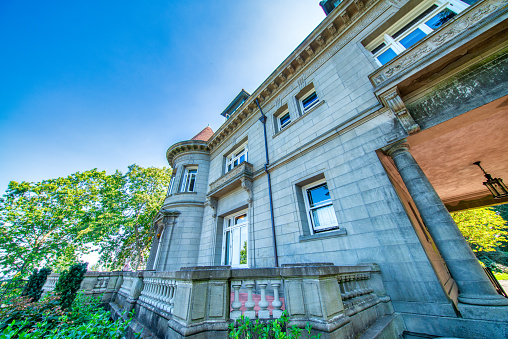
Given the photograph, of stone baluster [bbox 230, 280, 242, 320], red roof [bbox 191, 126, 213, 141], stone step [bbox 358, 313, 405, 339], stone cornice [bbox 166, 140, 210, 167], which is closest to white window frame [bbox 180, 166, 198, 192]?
stone cornice [bbox 166, 140, 210, 167]

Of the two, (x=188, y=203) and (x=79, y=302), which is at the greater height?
(x=188, y=203)

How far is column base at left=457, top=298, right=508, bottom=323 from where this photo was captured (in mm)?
2871

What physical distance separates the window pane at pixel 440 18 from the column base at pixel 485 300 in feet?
23.8

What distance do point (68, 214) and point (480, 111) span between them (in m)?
30.0

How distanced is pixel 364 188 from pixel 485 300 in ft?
9.05

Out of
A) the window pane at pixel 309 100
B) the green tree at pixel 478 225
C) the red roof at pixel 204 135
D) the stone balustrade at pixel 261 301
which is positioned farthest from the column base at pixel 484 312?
the green tree at pixel 478 225

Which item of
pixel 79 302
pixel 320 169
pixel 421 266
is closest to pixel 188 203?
pixel 79 302

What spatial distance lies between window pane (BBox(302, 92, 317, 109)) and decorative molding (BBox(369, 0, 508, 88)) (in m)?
3.25

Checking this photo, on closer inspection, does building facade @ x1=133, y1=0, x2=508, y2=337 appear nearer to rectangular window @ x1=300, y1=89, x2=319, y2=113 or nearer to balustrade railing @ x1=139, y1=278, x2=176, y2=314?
rectangular window @ x1=300, y1=89, x2=319, y2=113

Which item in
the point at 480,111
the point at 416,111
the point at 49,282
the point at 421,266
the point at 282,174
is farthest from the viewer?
the point at 49,282

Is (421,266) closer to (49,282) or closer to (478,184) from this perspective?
(478,184)

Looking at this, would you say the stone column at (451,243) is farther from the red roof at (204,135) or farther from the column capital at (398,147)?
the red roof at (204,135)

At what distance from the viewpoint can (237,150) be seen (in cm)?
1212

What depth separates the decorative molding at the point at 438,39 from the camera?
161 inches
